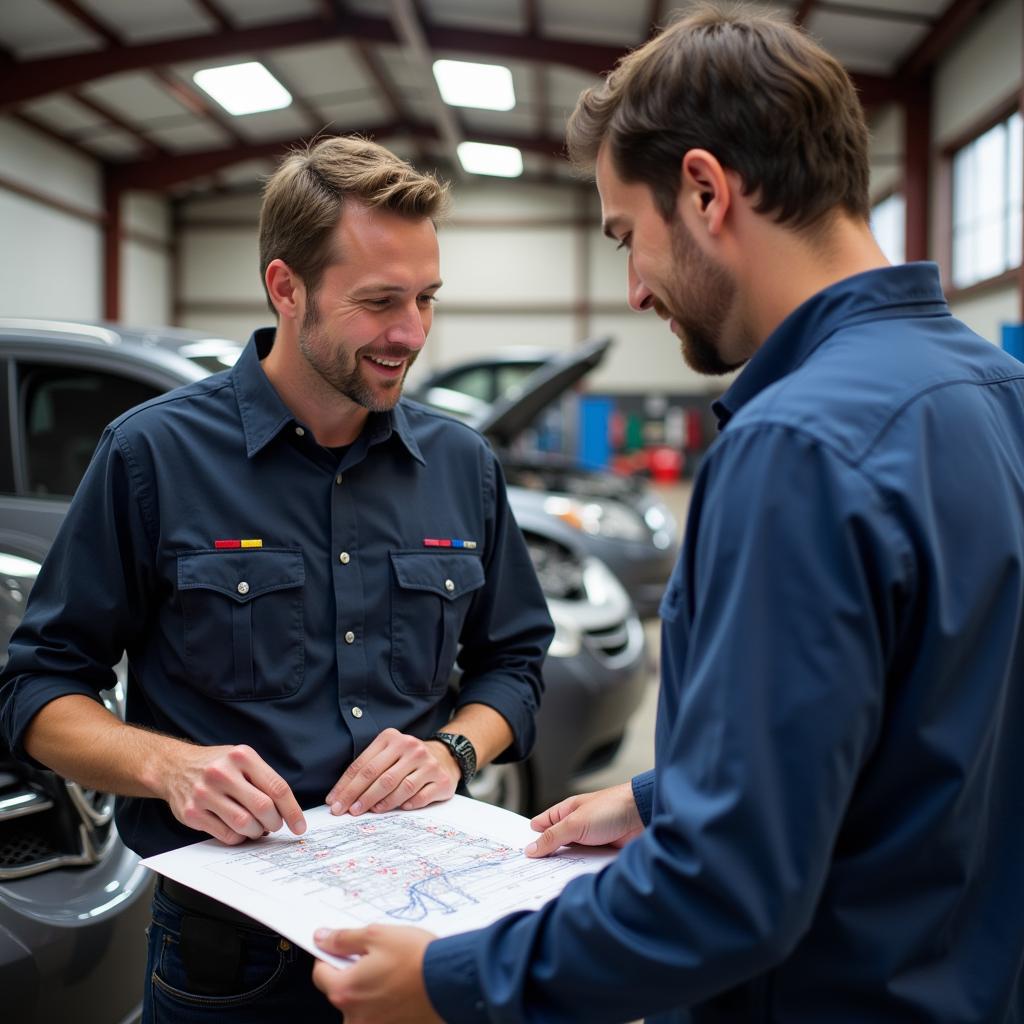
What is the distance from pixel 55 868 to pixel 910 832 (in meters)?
1.48

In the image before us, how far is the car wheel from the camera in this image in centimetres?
338

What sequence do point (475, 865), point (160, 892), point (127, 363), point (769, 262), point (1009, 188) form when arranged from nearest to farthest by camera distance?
point (769, 262) → point (475, 865) → point (160, 892) → point (127, 363) → point (1009, 188)

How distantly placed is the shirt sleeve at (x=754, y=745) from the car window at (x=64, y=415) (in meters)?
2.45

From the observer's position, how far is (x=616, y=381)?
1994cm

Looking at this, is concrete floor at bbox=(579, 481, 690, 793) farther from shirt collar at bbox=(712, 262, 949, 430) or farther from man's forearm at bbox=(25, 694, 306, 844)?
shirt collar at bbox=(712, 262, 949, 430)

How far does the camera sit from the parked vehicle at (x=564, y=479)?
4.97 metres

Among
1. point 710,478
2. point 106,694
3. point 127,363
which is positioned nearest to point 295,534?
point 106,694

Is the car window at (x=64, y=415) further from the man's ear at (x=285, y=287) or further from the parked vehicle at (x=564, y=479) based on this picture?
the parked vehicle at (x=564, y=479)

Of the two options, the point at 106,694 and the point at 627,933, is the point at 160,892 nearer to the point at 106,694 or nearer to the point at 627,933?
the point at 106,694

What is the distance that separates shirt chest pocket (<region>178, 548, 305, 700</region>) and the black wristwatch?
25 centimetres

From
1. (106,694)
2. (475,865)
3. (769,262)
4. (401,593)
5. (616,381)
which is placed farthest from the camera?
(616,381)

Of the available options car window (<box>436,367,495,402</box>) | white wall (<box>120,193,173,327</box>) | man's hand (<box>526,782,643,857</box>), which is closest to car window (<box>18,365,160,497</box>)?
man's hand (<box>526,782,643,857</box>)

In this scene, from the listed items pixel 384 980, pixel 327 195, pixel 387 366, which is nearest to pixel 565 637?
pixel 387 366

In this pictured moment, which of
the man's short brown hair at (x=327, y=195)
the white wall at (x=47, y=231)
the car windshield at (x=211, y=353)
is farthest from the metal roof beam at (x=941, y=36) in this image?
the white wall at (x=47, y=231)
